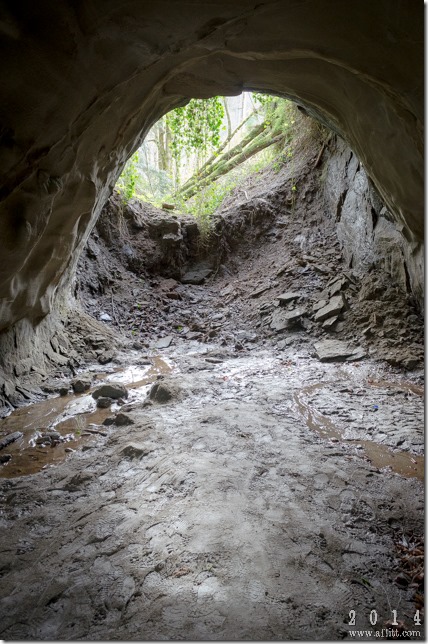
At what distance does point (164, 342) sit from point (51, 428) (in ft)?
11.7

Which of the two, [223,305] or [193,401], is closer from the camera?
[193,401]

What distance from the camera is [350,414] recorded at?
3797mm

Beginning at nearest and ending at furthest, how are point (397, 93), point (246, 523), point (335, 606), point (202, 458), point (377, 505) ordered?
1. point (335, 606)
2. point (246, 523)
3. point (377, 505)
4. point (397, 93)
5. point (202, 458)

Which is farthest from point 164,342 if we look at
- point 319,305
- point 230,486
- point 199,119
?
point 199,119

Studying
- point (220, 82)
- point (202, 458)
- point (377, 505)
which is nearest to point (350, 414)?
point (377, 505)

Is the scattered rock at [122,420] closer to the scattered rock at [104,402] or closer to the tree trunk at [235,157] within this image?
the scattered rock at [104,402]

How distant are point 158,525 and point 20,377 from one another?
129 inches

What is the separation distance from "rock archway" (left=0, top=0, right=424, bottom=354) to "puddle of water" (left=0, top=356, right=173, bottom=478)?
52.5 inches

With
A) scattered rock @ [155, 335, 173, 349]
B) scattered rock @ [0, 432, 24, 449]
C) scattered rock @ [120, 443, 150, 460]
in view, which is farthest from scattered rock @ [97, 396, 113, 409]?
scattered rock @ [155, 335, 173, 349]

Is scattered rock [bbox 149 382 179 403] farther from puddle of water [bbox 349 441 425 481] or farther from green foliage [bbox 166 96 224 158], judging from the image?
green foliage [bbox 166 96 224 158]

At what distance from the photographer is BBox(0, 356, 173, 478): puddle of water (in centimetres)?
308

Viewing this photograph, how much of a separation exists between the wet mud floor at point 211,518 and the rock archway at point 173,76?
1861 millimetres

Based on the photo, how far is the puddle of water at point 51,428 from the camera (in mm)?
3080

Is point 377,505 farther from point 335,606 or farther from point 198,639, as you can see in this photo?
point 198,639
